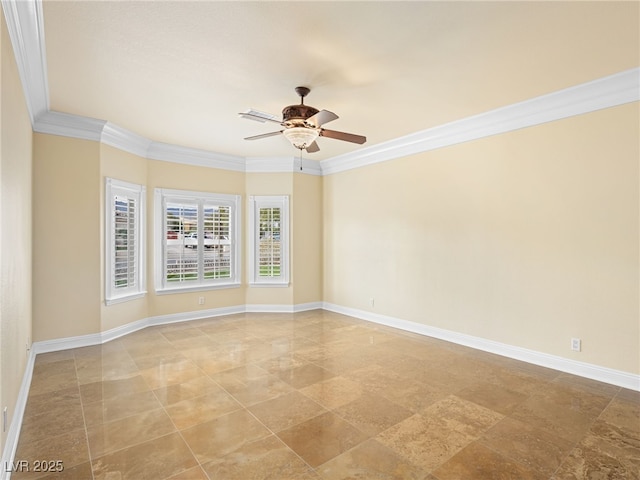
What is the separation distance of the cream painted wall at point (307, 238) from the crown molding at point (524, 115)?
1.46m

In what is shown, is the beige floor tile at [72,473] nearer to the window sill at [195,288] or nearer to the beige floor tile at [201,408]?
the beige floor tile at [201,408]

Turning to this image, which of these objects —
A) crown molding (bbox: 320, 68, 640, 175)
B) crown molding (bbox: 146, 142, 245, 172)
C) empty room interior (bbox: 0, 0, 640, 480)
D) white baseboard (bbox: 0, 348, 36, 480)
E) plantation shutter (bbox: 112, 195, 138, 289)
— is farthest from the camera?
crown molding (bbox: 146, 142, 245, 172)

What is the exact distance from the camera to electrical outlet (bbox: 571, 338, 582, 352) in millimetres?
3736

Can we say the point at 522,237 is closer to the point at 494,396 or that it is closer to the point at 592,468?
the point at 494,396

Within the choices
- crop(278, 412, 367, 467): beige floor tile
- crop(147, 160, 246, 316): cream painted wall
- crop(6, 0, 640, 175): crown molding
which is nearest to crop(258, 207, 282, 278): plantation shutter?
crop(147, 160, 246, 316): cream painted wall

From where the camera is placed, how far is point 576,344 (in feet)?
12.3

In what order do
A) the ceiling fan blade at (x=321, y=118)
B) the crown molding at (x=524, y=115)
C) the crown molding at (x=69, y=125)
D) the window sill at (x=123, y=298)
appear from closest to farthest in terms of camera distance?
the ceiling fan blade at (x=321, y=118)
the crown molding at (x=524, y=115)
the crown molding at (x=69, y=125)
the window sill at (x=123, y=298)

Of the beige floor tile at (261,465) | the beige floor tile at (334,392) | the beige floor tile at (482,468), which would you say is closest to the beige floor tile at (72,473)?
the beige floor tile at (261,465)

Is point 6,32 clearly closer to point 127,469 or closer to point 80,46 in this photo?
point 80,46

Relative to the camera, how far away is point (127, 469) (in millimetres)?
2203

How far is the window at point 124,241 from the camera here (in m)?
4.99

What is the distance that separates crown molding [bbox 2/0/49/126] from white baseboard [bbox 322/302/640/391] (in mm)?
5438

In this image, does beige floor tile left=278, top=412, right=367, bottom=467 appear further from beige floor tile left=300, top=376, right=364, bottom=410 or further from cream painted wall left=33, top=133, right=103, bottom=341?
cream painted wall left=33, top=133, right=103, bottom=341

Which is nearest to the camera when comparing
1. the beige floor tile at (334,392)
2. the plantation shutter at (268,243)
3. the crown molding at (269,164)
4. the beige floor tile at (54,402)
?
the beige floor tile at (54,402)
